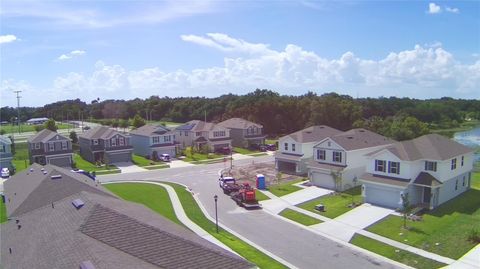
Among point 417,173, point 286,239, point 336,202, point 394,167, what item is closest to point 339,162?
point 336,202

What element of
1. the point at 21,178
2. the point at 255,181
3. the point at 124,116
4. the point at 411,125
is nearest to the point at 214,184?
the point at 255,181

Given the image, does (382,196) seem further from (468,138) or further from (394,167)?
(468,138)

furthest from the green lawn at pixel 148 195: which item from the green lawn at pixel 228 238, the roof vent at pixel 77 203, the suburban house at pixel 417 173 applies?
the suburban house at pixel 417 173

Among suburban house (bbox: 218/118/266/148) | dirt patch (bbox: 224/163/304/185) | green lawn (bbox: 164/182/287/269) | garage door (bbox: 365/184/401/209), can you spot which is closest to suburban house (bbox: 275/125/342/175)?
dirt patch (bbox: 224/163/304/185)

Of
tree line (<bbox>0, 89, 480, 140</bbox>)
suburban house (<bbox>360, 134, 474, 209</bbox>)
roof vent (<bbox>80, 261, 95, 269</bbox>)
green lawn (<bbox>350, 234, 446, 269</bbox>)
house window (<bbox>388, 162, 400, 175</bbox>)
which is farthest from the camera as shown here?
tree line (<bbox>0, 89, 480, 140</bbox>)

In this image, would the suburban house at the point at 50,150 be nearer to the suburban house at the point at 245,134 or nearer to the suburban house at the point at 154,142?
the suburban house at the point at 154,142

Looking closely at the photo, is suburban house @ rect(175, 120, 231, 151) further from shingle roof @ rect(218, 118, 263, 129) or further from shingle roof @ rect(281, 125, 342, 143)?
shingle roof @ rect(281, 125, 342, 143)
